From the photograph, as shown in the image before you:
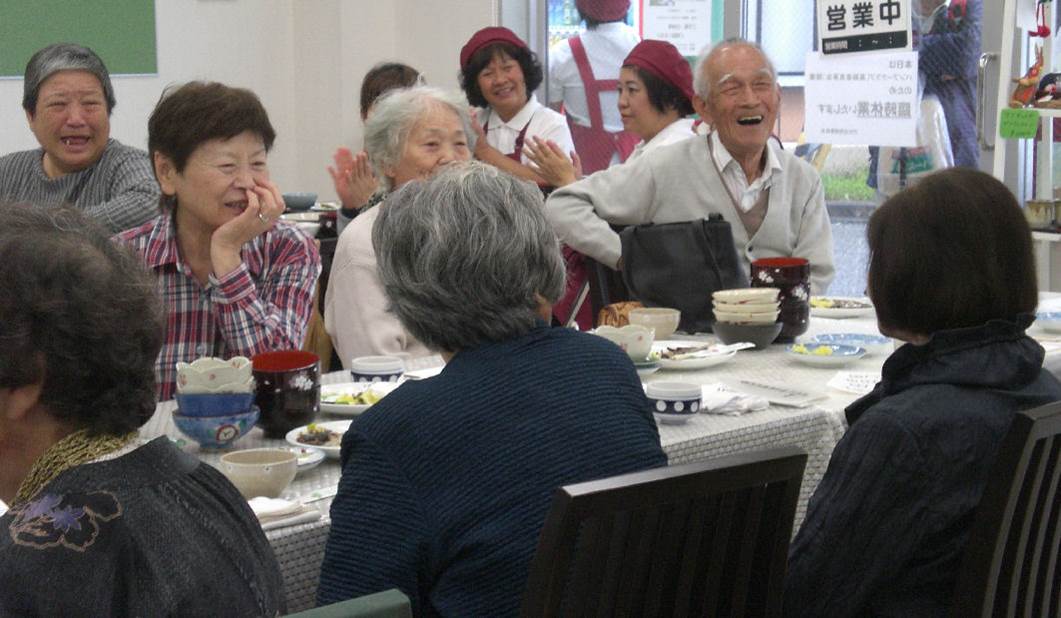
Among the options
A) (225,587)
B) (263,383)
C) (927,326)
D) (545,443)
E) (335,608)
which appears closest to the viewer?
(335,608)

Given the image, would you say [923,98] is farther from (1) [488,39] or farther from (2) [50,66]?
(2) [50,66]

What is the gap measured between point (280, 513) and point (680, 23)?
500 centimetres

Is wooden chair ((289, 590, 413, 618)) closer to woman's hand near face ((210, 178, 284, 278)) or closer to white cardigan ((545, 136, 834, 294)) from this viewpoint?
woman's hand near face ((210, 178, 284, 278))

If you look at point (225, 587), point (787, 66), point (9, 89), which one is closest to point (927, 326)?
point (225, 587)

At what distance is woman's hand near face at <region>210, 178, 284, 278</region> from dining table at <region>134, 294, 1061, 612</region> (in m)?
0.30

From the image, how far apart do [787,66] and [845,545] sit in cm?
446

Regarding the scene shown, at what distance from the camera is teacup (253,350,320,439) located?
2.05 metres

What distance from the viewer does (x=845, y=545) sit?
64.7 inches

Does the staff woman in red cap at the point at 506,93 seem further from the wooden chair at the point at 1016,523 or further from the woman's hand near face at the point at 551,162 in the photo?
the wooden chair at the point at 1016,523

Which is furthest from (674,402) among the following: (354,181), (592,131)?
(592,131)

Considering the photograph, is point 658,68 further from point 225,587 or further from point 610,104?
point 225,587

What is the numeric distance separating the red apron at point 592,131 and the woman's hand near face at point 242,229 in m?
3.95

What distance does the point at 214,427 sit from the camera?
75.9 inches

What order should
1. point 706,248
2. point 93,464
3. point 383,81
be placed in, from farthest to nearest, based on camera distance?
point 383,81
point 706,248
point 93,464
